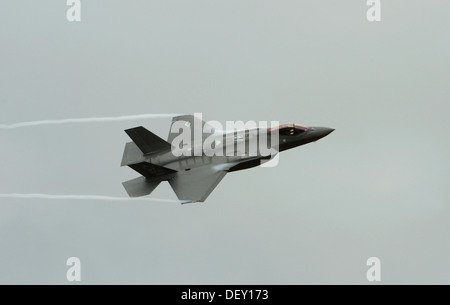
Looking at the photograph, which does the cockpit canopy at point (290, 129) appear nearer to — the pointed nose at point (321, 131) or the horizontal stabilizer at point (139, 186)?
the pointed nose at point (321, 131)

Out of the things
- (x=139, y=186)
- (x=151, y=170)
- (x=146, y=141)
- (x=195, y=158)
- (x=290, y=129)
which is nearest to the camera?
(x=151, y=170)

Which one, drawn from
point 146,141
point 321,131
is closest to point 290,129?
point 321,131

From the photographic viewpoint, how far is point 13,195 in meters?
51.1

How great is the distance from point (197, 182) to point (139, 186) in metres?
3.34

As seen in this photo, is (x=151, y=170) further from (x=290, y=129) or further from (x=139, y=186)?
(x=290, y=129)

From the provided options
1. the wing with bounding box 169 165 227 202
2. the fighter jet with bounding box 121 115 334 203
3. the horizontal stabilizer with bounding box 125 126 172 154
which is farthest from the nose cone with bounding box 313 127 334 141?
the horizontal stabilizer with bounding box 125 126 172 154

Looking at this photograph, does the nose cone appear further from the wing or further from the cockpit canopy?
the wing

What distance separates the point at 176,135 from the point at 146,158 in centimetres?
332

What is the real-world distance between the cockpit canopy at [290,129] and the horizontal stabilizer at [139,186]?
733 centimetres

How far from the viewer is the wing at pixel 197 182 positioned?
158 ft

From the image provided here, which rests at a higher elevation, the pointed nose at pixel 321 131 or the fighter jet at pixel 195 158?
the pointed nose at pixel 321 131

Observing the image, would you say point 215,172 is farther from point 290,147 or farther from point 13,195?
point 13,195

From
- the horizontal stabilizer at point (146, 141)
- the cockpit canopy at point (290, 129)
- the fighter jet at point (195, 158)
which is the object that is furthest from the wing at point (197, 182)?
the cockpit canopy at point (290, 129)

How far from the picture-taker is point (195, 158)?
165 ft
